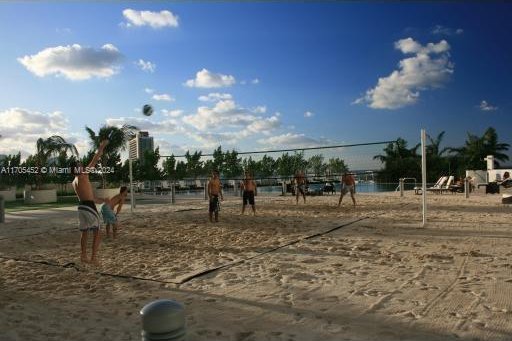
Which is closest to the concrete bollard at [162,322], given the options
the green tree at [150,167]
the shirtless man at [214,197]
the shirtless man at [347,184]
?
the shirtless man at [214,197]

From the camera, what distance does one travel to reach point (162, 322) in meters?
2.21

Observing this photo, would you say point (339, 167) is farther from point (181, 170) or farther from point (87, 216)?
point (181, 170)

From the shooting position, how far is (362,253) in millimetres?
6859

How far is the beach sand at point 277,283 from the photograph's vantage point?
3.82 m

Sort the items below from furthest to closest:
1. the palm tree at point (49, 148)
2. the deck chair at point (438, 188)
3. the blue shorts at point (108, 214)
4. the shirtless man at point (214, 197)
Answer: the palm tree at point (49, 148) → the deck chair at point (438, 188) → the shirtless man at point (214, 197) → the blue shorts at point (108, 214)

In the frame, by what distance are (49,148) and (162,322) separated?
24.3 meters

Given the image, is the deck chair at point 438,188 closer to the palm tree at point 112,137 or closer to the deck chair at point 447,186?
the deck chair at point 447,186

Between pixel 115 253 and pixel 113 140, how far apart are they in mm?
A: 17978

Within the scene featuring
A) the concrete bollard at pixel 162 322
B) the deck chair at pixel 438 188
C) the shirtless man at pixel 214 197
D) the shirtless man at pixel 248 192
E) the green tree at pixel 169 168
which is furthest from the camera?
the green tree at pixel 169 168

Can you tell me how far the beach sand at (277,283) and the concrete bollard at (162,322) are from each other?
1483 millimetres

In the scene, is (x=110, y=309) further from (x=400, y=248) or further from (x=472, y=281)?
(x=400, y=248)

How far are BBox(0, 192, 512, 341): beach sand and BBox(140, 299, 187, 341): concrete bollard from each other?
4.87 feet

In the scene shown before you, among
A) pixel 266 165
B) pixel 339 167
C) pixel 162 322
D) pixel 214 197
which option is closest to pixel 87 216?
pixel 162 322

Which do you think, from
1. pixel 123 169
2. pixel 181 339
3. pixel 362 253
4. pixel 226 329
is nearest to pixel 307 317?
pixel 226 329
